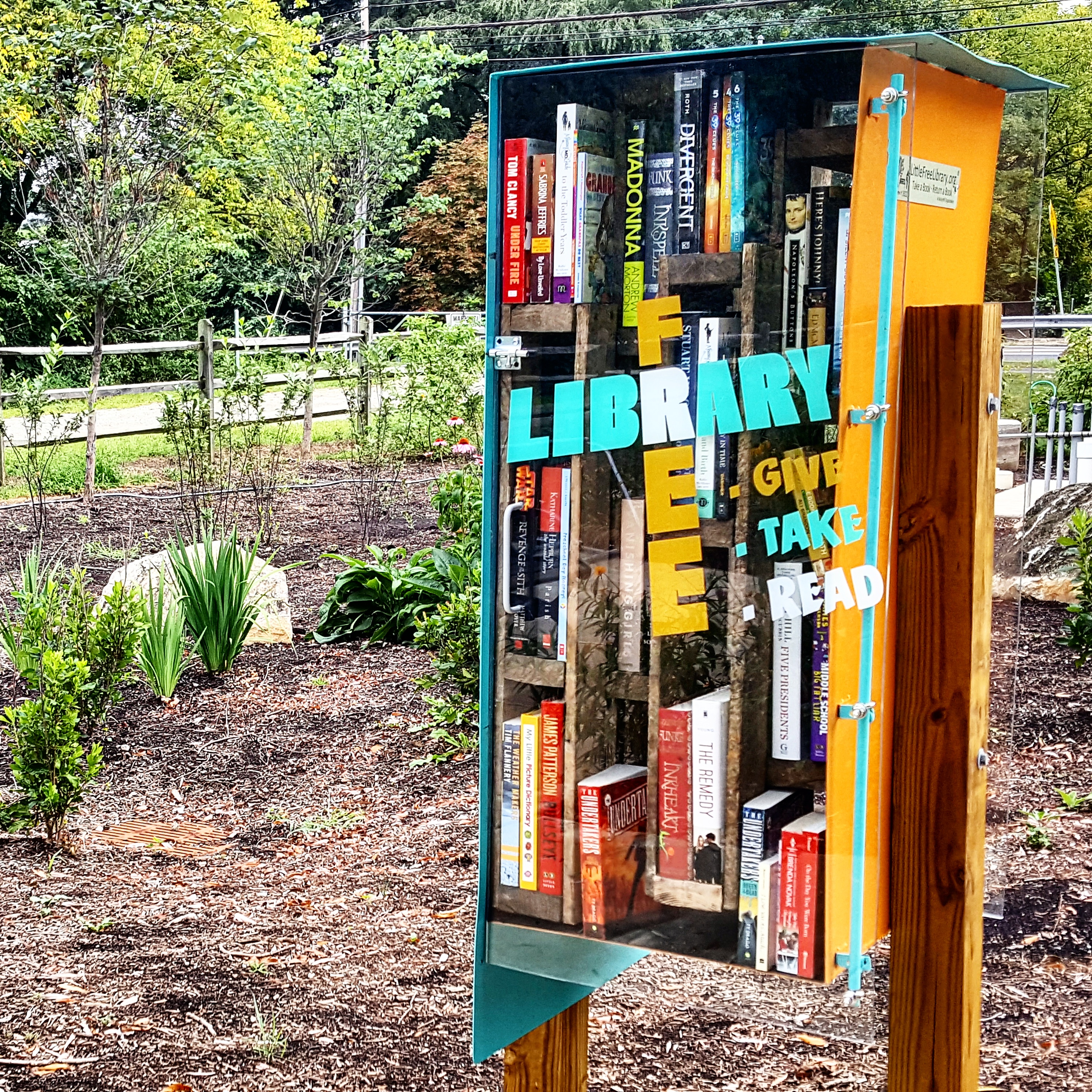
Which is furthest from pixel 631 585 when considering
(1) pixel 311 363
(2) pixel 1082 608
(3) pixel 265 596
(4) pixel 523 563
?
(1) pixel 311 363

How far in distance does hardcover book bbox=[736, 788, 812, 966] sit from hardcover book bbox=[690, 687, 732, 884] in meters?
0.04

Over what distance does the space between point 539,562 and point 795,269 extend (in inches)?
22.0

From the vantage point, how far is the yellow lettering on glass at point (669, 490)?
1.73 m

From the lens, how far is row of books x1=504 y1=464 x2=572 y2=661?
183 centimetres

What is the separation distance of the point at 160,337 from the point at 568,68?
71.8 feet

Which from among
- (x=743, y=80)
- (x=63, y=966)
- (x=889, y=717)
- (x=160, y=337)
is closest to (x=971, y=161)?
(x=743, y=80)

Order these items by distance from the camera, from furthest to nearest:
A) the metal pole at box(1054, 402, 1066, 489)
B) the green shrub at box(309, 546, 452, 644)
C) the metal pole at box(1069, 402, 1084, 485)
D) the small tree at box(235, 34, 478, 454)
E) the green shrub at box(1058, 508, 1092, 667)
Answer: the small tree at box(235, 34, 478, 454) < the metal pole at box(1069, 402, 1084, 485) < the metal pole at box(1054, 402, 1066, 489) < the green shrub at box(309, 546, 452, 644) < the green shrub at box(1058, 508, 1092, 667)

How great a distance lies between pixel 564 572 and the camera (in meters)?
1.84

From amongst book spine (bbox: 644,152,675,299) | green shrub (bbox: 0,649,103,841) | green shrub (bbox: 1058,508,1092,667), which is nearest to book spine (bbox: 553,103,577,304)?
book spine (bbox: 644,152,675,299)

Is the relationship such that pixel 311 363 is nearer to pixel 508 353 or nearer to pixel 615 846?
pixel 508 353

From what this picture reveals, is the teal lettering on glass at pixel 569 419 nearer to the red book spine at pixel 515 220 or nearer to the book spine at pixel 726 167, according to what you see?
the red book spine at pixel 515 220

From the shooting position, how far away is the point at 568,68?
5.73ft

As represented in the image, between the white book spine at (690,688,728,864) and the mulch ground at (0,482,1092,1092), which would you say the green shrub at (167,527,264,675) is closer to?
the mulch ground at (0,482,1092,1092)

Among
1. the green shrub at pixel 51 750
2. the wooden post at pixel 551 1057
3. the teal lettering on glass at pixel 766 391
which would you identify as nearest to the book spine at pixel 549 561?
the teal lettering on glass at pixel 766 391
